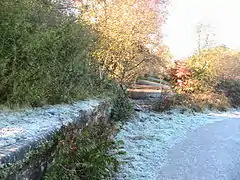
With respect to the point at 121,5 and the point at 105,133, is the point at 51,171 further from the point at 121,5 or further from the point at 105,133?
the point at 121,5

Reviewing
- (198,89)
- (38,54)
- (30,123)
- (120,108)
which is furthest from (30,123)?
(198,89)

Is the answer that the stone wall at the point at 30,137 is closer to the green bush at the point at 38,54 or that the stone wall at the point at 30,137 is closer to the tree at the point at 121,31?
the green bush at the point at 38,54

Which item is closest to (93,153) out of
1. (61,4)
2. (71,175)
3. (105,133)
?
(71,175)

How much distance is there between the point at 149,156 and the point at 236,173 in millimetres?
1371

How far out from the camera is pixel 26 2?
461 centimetres

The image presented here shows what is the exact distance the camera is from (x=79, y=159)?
148 inches

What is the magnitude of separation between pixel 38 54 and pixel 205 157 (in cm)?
316

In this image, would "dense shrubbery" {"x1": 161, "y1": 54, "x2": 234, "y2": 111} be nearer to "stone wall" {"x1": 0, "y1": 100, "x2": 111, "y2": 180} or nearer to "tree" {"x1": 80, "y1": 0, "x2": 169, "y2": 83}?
"tree" {"x1": 80, "y1": 0, "x2": 169, "y2": 83}

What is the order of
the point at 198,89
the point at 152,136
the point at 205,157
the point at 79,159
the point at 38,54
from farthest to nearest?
the point at 198,89, the point at 152,136, the point at 205,157, the point at 38,54, the point at 79,159

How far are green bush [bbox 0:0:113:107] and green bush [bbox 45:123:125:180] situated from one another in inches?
35.9

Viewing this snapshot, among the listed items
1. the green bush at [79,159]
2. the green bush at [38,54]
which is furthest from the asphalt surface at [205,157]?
the green bush at [38,54]

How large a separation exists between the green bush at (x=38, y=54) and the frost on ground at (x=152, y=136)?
133 cm

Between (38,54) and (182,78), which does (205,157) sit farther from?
(182,78)

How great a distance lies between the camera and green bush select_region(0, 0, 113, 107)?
13.9ft
